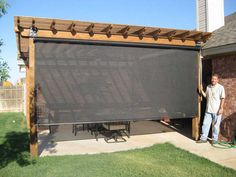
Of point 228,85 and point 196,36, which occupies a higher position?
point 196,36

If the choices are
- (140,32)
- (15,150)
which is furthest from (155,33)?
(15,150)

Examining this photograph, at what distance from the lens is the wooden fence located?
16312 millimetres

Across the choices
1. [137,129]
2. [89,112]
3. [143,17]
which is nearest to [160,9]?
[143,17]

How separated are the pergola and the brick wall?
3.26ft

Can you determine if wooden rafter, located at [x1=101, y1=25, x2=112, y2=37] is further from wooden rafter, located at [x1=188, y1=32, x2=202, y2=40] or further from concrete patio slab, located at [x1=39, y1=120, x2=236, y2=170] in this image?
concrete patio slab, located at [x1=39, y1=120, x2=236, y2=170]

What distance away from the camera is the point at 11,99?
53.8 ft

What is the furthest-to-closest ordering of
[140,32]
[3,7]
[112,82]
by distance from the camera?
1. [112,82]
2. [140,32]
3. [3,7]

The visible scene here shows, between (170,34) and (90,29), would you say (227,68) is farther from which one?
(90,29)

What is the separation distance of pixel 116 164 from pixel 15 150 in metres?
3.01

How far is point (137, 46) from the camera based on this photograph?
23.2ft

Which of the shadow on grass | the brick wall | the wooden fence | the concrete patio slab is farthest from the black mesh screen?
the wooden fence

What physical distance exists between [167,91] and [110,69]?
6.28ft

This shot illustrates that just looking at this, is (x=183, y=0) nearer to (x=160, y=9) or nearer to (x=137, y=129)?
(x=160, y=9)

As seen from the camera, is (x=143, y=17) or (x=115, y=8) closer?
(x=115, y=8)
